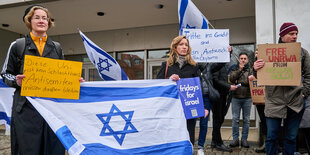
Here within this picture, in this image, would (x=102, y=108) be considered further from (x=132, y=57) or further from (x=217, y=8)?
(x=132, y=57)

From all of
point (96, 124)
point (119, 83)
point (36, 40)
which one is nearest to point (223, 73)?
point (119, 83)

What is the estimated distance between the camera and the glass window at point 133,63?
32.7ft

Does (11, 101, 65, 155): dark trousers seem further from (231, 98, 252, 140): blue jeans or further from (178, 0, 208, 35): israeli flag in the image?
(231, 98, 252, 140): blue jeans

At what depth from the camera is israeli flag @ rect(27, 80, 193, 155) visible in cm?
251

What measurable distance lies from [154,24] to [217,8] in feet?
8.63

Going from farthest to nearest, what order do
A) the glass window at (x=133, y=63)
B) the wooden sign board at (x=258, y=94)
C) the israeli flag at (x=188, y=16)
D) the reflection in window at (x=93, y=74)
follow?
the reflection in window at (x=93, y=74), the glass window at (x=133, y=63), the wooden sign board at (x=258, y=94), the israeli flag at (x=188, y=16)

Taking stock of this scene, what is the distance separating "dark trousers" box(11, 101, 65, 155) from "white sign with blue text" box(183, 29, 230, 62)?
2410mm

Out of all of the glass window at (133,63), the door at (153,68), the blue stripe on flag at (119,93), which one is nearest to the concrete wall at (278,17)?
the blue stripe on flag at (119,93)

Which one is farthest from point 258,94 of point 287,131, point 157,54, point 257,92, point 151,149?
point 157,54

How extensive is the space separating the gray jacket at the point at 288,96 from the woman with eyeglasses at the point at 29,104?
2.57 metres

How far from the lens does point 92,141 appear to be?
255 centimetres

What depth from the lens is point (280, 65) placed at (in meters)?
3.17

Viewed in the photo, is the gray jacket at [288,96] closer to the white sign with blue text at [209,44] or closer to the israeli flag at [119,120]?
the white sign with blue text at [209,44]

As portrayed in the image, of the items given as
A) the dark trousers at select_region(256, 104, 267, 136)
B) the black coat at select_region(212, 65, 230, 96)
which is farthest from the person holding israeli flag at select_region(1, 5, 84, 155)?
the dark trousers at select_region(256, 104, 267, 136)
